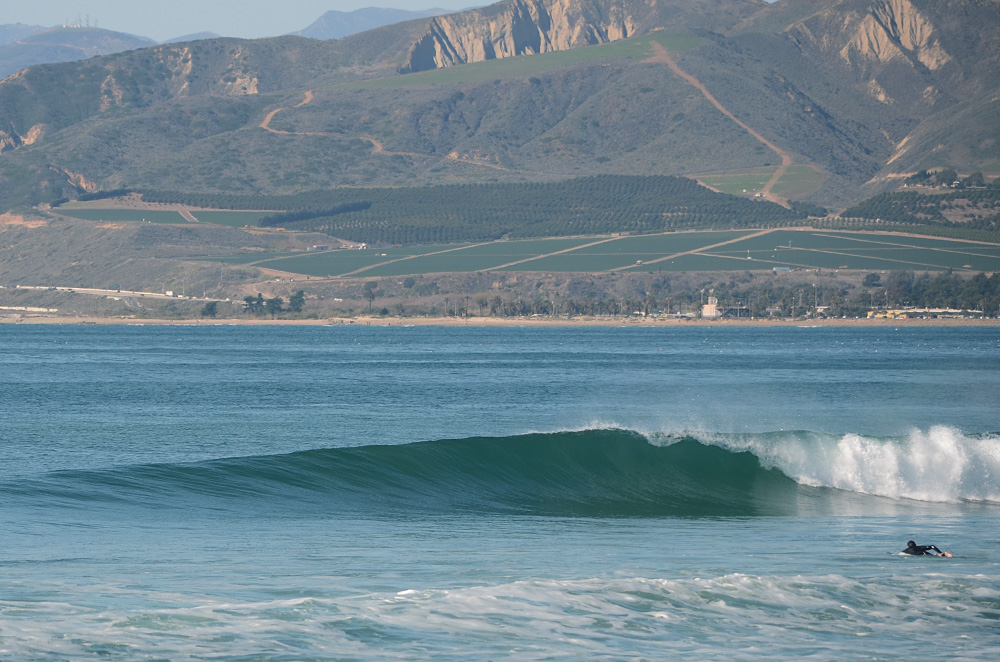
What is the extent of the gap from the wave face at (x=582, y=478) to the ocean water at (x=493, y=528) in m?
0.10

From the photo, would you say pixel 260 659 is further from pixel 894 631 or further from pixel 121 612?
pixel 894 631

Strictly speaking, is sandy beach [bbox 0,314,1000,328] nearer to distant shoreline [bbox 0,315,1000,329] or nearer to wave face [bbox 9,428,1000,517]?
distant shoreline [bbox 0,315,1000,329]

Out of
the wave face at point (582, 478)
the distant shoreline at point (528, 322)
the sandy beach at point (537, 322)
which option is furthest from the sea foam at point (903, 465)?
the sandy beach at point (537, 322)

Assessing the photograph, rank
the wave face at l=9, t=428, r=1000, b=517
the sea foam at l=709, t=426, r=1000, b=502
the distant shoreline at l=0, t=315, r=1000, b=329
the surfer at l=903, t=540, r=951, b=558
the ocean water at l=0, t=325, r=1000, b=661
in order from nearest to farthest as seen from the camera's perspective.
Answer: the ocean water at l=0, t=325, r=1000, b=661, the surfer at l=903, t=540, r=951, b=558, the wave face at l=9, t=428, r=1000, b=517, the sea foam at l=709, t=426, r=1000, b=502, the distant shoreline at l=0, t=315, r=1000, b=329

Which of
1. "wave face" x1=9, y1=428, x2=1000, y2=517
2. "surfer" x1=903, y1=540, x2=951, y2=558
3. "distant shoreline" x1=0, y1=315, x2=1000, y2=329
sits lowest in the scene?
"distant shoreline" x1=0, y1=315, x2=1000, y2=329

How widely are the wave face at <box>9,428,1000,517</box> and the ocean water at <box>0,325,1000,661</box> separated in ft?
0.31

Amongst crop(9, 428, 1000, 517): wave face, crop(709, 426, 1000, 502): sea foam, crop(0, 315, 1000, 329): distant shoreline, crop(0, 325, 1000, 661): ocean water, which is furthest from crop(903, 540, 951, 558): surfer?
crop(0, 315, 1000, 329): distant shoreline

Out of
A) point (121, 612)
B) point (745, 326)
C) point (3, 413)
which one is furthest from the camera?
point (745, 326)

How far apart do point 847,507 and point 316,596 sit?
14.5 metres

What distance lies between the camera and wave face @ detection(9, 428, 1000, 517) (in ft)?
86.5

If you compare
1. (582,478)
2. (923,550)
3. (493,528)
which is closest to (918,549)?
(923,550)

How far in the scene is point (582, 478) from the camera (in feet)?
102

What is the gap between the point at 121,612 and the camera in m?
14.9

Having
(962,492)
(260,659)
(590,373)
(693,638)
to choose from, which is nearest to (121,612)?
(260,659)
